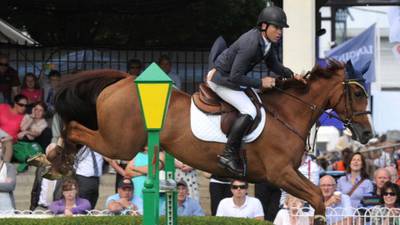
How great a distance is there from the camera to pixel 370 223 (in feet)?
41.3

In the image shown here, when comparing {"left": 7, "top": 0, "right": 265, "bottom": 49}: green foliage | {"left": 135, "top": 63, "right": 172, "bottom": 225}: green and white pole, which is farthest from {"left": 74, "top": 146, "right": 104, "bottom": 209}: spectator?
{"left": 7, "top": 0, "right": 265, "bottom": 49}: green foliage

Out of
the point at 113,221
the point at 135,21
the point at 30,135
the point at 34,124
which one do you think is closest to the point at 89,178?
the point at 30,135

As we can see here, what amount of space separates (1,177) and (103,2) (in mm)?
7175

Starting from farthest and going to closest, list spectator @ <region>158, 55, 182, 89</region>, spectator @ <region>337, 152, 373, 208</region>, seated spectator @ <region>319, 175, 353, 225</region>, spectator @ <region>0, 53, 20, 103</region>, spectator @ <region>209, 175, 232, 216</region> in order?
spectator @ <region>0, 53, 20, 103</region> < spectator @ <region>158, 55, 182, 89</region> < spectator @ <region>209, 175, 232, 216</region> < spectator @ <region>337, 152, 373, 208</region> < seated spectator @ <region>319, 175, 353, 225</region>

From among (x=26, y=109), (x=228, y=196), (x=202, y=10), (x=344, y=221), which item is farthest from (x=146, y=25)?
(x=344, y=221)

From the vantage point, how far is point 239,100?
37.0 ft

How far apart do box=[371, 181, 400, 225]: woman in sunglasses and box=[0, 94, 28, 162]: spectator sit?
20.1ft

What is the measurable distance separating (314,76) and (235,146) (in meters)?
1.29

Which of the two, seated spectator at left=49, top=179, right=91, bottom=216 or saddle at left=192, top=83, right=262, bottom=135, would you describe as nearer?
saddle at left=192, top=83, right=262, bottom=135

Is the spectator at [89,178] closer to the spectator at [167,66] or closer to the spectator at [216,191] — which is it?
the spectator at [216,191]

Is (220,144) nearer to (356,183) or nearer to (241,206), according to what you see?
(241,206)

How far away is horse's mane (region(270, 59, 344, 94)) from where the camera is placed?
11.6 meters

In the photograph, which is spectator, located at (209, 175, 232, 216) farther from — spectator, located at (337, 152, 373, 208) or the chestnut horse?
the chestnut horse

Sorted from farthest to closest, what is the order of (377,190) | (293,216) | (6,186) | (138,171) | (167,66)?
(167,66) < (6,186) < (377,190) < (138,171) < (293,216)
